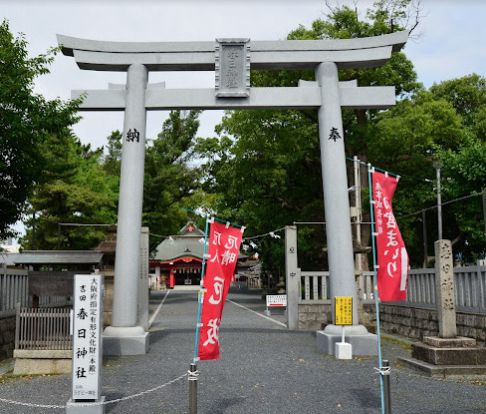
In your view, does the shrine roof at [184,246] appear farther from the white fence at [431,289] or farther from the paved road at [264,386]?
the paved road at [264,386]

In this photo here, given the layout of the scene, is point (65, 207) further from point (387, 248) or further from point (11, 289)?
point (387, 248)

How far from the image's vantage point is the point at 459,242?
94.2 ft

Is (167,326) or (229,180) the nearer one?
(167,326)

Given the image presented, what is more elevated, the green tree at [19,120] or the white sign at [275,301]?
the green tree at [19,120]

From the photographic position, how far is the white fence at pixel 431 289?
9.95 metres

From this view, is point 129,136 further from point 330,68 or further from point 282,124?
point 282,124

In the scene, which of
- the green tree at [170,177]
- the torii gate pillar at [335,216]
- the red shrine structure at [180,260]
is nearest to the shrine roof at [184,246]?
the red shrine structure at [180,260]

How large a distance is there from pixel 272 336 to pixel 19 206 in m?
7.34

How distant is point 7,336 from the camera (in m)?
11.2

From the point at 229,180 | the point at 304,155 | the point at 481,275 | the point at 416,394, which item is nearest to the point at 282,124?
the point at 304,155

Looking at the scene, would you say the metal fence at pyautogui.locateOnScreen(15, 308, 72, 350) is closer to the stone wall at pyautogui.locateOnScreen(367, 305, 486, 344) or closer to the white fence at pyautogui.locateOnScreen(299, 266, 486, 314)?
the stone wall at pyautogui.locateOnScreen(367, 305, 486, 344)

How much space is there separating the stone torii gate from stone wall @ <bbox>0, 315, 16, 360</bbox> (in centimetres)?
300

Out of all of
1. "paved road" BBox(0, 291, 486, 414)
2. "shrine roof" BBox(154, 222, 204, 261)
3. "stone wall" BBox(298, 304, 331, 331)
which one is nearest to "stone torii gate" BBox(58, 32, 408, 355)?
"paved road" BBox(0, 291, 486, 414)

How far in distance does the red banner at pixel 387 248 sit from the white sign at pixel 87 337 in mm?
3622
